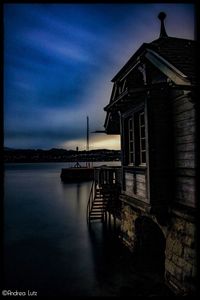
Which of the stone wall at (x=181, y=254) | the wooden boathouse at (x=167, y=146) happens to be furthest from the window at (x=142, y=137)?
the stone wall at (x=181, y=254)

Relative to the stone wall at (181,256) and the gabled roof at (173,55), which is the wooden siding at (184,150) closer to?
the stone wall at (181,256)

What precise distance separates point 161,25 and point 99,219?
14403 mm

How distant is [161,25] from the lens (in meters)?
10.3

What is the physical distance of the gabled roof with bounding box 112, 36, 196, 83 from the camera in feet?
21.2

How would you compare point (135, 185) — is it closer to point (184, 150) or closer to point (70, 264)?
point (184, 150)

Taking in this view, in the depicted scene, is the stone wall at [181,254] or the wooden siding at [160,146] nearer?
the stone wall at [181,254]

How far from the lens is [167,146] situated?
7492mm

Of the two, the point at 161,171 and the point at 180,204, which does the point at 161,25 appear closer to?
the point at 161,171

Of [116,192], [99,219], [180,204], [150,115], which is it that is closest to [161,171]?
[180,204]

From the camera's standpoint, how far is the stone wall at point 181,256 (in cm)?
612

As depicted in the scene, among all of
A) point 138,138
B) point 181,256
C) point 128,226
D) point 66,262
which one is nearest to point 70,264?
point 66,262

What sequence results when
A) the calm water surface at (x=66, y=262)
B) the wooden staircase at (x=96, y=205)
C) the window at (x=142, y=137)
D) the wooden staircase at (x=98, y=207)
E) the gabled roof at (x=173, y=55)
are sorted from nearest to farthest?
1. the gabled roof at (x=173, y=55)
2. the calm water surface at (x=66, y=262)
3. the window at (x=142, y=137)
4. the wooden staircase at (x=96, y=205)
5. the wooden staircase at (x=98, y=207)

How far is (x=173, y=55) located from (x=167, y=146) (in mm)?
2862

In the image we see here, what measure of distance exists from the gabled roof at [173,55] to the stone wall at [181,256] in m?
3.82
